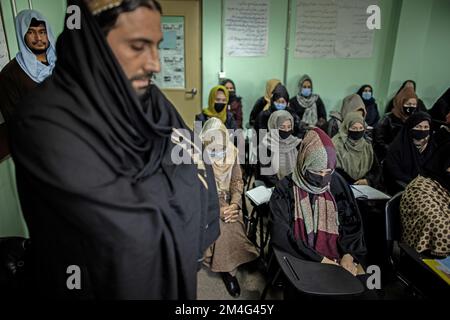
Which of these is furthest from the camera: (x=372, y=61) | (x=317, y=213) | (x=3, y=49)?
(x=372, y=61)

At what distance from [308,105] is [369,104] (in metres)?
0.86

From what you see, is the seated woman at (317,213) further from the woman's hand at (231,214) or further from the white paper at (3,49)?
the white paper at (3,49)

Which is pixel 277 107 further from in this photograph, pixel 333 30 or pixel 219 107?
pixel 333 30

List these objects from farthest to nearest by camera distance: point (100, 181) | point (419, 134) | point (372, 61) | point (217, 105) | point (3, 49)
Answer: point (372, 61), point (217, 105), point (419, 134), point (3, 49), point (100, 181)

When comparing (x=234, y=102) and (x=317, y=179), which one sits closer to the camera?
(x=317, y=179)

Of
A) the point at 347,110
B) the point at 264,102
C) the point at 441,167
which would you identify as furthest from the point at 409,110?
the point at 441,167

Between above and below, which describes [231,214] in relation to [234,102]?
below

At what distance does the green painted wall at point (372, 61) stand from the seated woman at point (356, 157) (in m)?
1.85

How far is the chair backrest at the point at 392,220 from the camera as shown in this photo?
159cm

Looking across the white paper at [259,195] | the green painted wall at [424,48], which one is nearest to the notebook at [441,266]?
the white paper at [259,195]

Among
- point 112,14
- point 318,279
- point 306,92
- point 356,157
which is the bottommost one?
point 318,279

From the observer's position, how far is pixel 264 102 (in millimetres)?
4027
